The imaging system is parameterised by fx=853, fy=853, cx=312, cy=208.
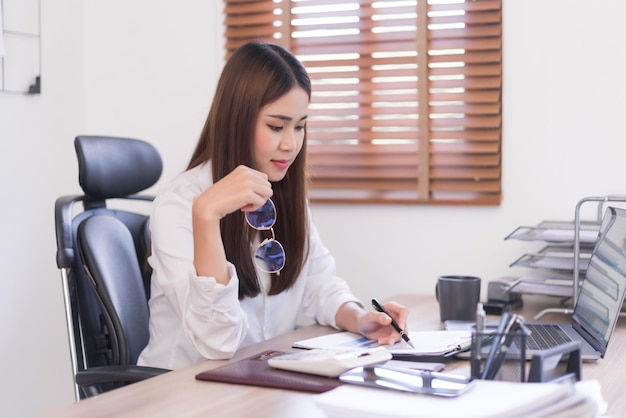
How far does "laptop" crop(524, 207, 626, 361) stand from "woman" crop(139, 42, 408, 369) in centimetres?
33

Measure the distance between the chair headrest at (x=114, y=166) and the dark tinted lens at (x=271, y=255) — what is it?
0.55 m

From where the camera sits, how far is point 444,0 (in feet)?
8.46

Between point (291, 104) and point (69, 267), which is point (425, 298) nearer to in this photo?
point (291, 104)

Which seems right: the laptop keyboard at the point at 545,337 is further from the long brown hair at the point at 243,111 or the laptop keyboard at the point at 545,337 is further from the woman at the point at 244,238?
the long brown hair at the point at 243,111

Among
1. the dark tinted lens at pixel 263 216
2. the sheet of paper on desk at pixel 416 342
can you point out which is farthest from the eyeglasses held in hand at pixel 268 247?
the sheet of paper on desk at pixel 416 342

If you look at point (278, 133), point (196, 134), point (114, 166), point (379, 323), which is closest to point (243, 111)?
point (278, 133)

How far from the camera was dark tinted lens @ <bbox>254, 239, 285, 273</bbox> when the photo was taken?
1740 millimetres

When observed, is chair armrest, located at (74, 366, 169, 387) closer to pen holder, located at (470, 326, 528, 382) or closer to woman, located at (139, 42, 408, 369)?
woman, located at (139, 42, 408, 369)

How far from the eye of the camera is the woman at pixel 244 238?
5.38 feet

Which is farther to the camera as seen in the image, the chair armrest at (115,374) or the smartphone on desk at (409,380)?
the chair armrest at (115,374)

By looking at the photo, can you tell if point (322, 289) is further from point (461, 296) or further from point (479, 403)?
point (479, 403)

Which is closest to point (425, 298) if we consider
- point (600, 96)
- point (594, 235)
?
point (594, 235)

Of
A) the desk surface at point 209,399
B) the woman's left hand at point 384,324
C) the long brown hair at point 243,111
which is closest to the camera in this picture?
the desk surface at point 209,399

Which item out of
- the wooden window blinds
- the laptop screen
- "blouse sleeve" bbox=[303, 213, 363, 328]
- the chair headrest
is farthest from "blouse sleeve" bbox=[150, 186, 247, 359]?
the wooden window blinds
